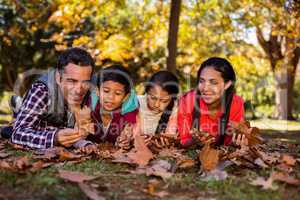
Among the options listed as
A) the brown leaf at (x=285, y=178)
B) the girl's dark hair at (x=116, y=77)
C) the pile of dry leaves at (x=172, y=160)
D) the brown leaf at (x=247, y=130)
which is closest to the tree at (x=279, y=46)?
the girl's dark hair at (x=116, y=77)

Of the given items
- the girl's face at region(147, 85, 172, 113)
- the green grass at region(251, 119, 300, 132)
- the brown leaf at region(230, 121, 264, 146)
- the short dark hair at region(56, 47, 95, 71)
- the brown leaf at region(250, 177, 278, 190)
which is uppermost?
the short dark hair at region(56, 47, 95, 71)

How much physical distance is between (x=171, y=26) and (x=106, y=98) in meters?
5.57

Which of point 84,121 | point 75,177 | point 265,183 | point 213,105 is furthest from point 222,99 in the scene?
point 75,177

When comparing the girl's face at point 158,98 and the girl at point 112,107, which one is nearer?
the girl at point 112,107

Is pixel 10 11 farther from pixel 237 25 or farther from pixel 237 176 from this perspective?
pixel 237 176

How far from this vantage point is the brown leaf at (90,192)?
75.3 inches

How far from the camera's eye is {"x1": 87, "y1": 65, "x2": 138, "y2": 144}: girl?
4.02 meters

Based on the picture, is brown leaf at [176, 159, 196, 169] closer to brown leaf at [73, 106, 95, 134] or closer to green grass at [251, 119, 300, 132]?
brown leaf at [73, 106, 95, 134]

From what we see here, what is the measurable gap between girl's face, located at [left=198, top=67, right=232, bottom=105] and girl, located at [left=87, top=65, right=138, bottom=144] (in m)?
0.72

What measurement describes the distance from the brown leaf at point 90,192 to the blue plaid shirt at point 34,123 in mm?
1364

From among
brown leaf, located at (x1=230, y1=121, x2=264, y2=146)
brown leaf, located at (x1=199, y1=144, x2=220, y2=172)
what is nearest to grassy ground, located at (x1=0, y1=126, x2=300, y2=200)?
brown leaf, located at (x1=199, y1=144, x2=220, y2=172)

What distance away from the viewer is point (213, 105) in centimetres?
430

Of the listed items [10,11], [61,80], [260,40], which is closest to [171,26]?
[61,80]

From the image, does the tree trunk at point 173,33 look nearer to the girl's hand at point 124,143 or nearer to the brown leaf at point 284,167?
the girl's hand at point 124,143
